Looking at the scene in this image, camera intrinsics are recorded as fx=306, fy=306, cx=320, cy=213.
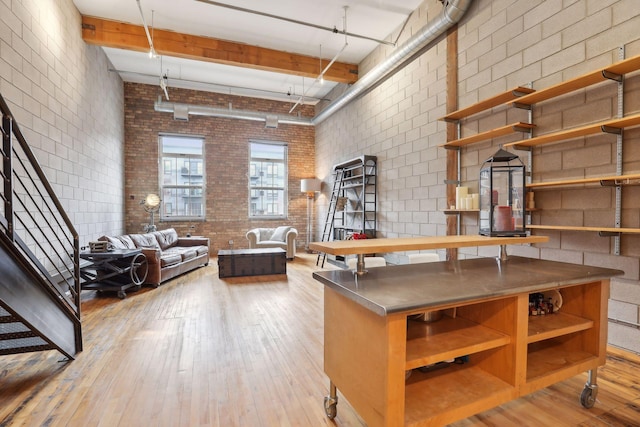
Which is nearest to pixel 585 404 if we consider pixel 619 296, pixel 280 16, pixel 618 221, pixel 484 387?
pixel 484 387

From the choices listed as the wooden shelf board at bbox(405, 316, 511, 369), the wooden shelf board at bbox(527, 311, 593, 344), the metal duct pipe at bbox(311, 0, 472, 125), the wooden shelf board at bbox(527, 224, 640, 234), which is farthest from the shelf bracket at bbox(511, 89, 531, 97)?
the wooden shelf board at bbox(405, 316, 511, 369)

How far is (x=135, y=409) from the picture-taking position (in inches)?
72.1

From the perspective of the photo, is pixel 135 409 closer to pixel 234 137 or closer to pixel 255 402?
pixel 255 402

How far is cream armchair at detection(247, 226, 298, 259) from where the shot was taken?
7.17 m

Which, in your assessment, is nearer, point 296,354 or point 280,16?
point 296,354

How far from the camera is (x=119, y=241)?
16.0 ft

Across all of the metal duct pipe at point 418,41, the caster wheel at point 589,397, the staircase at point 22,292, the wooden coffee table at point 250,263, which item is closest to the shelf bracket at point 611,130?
the caster wheel at point 589,397

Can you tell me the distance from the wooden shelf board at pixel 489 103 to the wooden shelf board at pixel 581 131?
0.49m

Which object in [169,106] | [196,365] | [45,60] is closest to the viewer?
[196,365]

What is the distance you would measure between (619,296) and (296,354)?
271cm

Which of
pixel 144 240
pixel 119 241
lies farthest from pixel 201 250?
pixel 119 241

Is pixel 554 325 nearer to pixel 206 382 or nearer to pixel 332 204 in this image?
pixel 206 382

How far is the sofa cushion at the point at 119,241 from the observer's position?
4.61 meters

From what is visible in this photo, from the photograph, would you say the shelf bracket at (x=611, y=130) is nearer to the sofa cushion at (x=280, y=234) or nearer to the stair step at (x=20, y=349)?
the stair step at (x=20, y=349)
